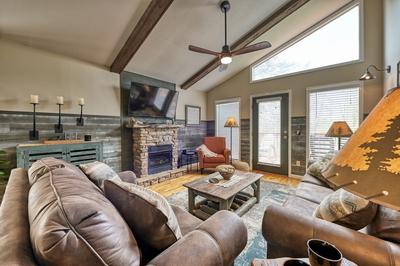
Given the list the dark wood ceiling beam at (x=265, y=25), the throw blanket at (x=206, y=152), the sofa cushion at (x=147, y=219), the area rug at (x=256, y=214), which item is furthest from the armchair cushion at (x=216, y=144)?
the sofa cushion at (x=147, y=219)

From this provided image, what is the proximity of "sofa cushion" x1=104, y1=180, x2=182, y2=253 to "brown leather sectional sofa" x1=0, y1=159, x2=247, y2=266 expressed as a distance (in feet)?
0.25

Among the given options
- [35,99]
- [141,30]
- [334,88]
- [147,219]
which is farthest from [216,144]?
[147,219]

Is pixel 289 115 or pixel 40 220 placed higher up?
pixel 289 115

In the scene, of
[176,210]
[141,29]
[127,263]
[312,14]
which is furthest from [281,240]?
[312,14]

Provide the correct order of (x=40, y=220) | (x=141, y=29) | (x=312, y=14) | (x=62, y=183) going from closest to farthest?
(x=40, y=220) < (x=62, y=183) < (x=141, y=29) < (x=312, y=14)

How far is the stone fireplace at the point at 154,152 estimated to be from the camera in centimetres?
401

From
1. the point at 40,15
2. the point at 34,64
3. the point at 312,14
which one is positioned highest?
the point at 312,14

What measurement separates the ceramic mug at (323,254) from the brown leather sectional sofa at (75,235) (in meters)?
0.43

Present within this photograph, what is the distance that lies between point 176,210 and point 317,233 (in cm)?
103

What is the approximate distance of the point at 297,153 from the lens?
4305mm

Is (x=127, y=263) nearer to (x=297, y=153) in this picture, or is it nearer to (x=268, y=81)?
(x=297, y=153)

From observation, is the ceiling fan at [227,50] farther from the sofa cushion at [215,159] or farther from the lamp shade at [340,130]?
the sofa cushion at [215,159]

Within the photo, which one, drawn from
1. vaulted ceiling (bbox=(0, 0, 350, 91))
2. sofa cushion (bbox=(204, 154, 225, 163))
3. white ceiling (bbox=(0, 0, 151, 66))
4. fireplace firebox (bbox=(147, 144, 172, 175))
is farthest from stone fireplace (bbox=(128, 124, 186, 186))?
white ceiling (bbox=(0, 0, 151, 66))

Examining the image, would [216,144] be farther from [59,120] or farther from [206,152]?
[59,120]
